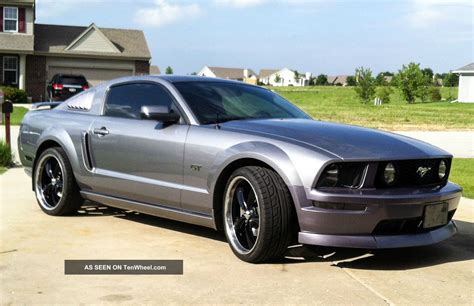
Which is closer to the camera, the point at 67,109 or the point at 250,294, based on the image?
the point at 250,294

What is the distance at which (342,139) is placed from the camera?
4.88 meters

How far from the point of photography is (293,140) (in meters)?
4.82

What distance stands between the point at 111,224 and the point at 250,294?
8.28 feet

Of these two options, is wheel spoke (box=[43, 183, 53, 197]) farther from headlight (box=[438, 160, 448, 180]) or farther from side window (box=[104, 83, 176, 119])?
headlight (box=[438, 160, 448, 180])

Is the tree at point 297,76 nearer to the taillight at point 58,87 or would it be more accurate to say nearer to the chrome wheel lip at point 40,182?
the taillight at point 58,87

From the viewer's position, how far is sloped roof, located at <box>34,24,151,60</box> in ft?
123

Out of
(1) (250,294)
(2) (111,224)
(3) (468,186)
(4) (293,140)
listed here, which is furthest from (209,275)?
(3) (468,186)

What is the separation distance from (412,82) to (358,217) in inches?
1876

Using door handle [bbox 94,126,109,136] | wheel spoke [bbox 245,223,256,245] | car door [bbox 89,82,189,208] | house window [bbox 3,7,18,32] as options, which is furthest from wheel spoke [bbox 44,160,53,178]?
house window [bbox 3,7,18,32]

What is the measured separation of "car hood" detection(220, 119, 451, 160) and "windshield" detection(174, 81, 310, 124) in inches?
9.3

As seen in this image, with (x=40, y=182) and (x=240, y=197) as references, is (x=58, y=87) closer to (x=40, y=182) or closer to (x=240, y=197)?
(x=40, y=182)

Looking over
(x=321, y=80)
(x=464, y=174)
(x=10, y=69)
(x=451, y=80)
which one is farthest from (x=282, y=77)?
(x=464, y=174)

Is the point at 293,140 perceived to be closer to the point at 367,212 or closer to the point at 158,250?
the point at 367,212

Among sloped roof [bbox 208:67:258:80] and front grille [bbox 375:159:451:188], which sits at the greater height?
sloped roof [bbox 208:67:258:80]
